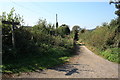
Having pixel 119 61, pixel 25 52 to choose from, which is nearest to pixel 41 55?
pixel 25 52

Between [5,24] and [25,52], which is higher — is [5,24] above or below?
above

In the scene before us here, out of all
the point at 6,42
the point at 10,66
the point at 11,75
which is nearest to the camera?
the point at 11,75

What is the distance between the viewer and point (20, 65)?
5699 millimetres

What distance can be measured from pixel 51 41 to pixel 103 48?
5.94m

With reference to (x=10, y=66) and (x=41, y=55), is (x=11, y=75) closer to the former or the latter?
(x=10, y=66)

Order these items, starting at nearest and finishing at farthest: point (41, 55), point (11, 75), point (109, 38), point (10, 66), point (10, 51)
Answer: point (11, 75) → point (10, 66) → point (10, 51) → point (41, 55) → point (109, 38)

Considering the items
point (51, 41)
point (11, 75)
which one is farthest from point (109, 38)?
point (11, 75)

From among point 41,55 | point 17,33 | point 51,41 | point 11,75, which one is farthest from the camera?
point 51,41

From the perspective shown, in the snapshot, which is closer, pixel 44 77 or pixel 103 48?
pixel 44 77

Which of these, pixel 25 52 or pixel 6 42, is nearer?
pixel 6 42

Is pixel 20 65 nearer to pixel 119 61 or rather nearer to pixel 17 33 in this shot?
pixel 17 33

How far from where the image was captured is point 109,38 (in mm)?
10875

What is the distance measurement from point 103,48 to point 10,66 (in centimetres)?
959

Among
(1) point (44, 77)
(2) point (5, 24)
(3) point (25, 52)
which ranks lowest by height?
(1) point (44, 77)
